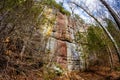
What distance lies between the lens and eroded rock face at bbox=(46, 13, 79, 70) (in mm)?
15609

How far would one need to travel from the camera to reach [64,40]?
16.7m

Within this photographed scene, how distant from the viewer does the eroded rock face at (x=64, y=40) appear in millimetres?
15609

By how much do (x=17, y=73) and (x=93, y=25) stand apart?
1375 centimetres

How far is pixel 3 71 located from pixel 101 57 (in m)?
13.9

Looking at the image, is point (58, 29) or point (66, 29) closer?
point (58, 29)

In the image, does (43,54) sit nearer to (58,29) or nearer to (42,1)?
Result: (42,1)

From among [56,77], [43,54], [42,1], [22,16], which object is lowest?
[56,77]

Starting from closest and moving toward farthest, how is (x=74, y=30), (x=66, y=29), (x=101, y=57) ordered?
(x=66, y=29)
(x=74, y=30)
(x=101, y=57)

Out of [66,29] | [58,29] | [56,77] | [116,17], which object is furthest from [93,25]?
[56,77]

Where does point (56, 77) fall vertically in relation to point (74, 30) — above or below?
below

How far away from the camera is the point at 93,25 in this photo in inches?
833

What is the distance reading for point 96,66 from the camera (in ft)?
65.1

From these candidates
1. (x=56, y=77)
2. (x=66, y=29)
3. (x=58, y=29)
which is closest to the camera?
(x=56, y=77)

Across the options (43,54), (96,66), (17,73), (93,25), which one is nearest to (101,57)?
(96,66)
